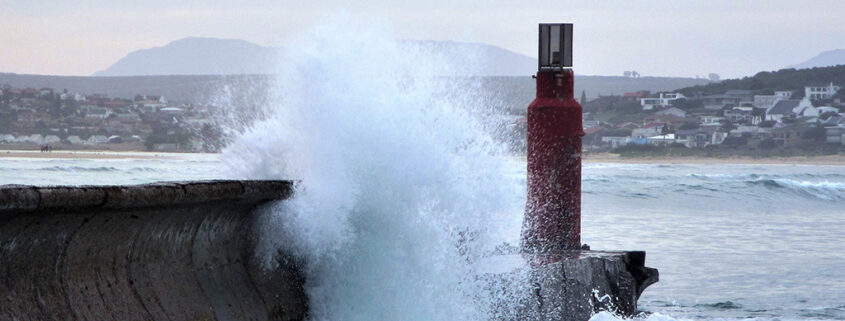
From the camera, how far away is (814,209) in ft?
85.6

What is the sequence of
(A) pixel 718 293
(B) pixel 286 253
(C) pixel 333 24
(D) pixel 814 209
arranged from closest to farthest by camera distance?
1. (B) pixel 286 253
2. (C) pixel 333 24
3. (A) pixel 718 293
4. (D) pixel 814 209

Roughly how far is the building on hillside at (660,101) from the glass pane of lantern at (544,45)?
79044 millimetres

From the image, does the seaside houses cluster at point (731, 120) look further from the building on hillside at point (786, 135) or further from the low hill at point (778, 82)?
the low hill at point (778, 82)

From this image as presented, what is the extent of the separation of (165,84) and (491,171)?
81624 millimetres

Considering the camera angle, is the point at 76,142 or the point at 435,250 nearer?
the point at 435,250

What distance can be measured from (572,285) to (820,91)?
89.7 meters

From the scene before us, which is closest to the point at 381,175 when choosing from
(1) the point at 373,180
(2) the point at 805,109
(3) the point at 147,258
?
(1) the point at 373,180

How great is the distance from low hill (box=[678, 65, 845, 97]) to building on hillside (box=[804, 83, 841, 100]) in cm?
73

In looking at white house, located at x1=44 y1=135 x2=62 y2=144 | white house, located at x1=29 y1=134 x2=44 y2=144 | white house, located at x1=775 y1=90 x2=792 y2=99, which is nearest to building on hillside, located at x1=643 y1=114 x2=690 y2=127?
white house, located at x1=775 y1=90 x2=792 y2=99

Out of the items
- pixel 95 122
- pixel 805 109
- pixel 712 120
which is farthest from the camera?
pixel 805 109

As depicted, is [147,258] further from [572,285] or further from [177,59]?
[177,59]

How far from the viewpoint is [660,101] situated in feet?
288

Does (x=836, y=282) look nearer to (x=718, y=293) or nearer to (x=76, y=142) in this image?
(x=718, y=293)

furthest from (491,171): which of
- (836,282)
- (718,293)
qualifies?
(836,282)
